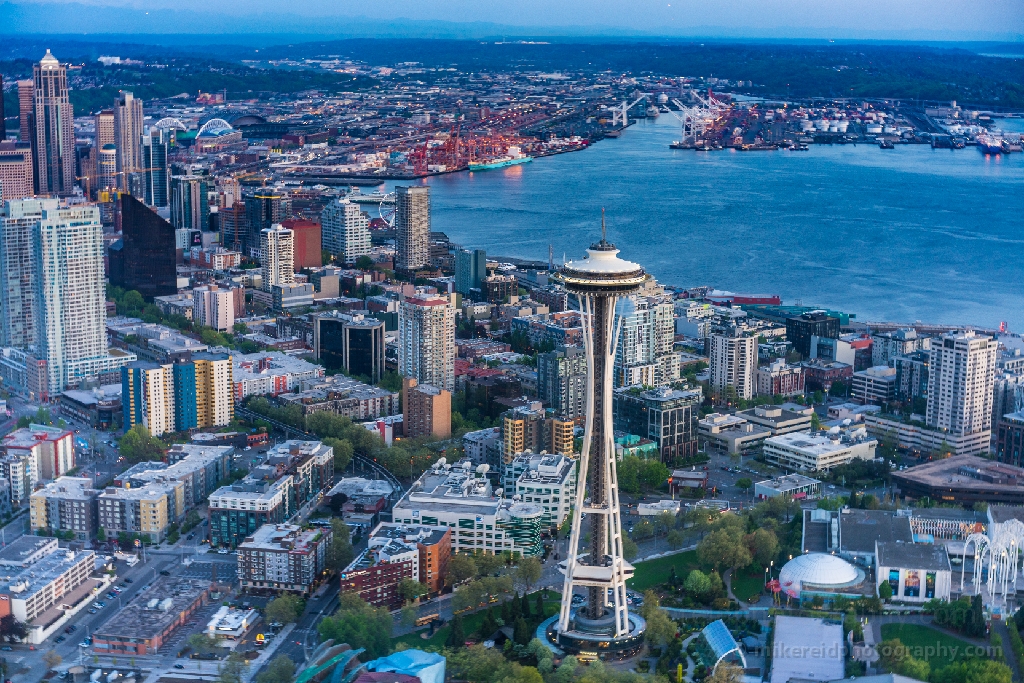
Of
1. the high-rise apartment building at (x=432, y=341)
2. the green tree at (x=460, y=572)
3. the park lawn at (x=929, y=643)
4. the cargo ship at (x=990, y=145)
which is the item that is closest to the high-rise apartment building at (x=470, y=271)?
the high-rise apartment building at (x=432, y=341)

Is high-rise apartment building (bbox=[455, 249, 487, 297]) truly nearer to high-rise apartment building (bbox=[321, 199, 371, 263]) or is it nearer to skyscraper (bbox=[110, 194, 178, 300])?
high-rise apartment building (bbox=[321, 199, 371, 263])

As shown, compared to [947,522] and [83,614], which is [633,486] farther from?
[83,614]

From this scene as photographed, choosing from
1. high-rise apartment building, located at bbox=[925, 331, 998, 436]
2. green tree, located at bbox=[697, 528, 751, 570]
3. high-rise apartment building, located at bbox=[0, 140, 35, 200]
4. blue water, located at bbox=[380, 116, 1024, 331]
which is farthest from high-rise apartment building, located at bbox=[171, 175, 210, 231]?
green tree, located at bbox=[697, 528, 751, 570]

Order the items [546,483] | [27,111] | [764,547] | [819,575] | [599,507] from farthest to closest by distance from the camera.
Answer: [27,111]
[546,483]
[764,547]
[819,575]
[599,507]

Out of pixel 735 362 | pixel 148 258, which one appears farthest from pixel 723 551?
pixel 148 258

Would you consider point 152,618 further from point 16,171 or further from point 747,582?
point 16,171

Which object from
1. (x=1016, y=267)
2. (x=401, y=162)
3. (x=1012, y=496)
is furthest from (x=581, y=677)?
(x=401, y=162)

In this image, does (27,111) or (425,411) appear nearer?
(425,411)
